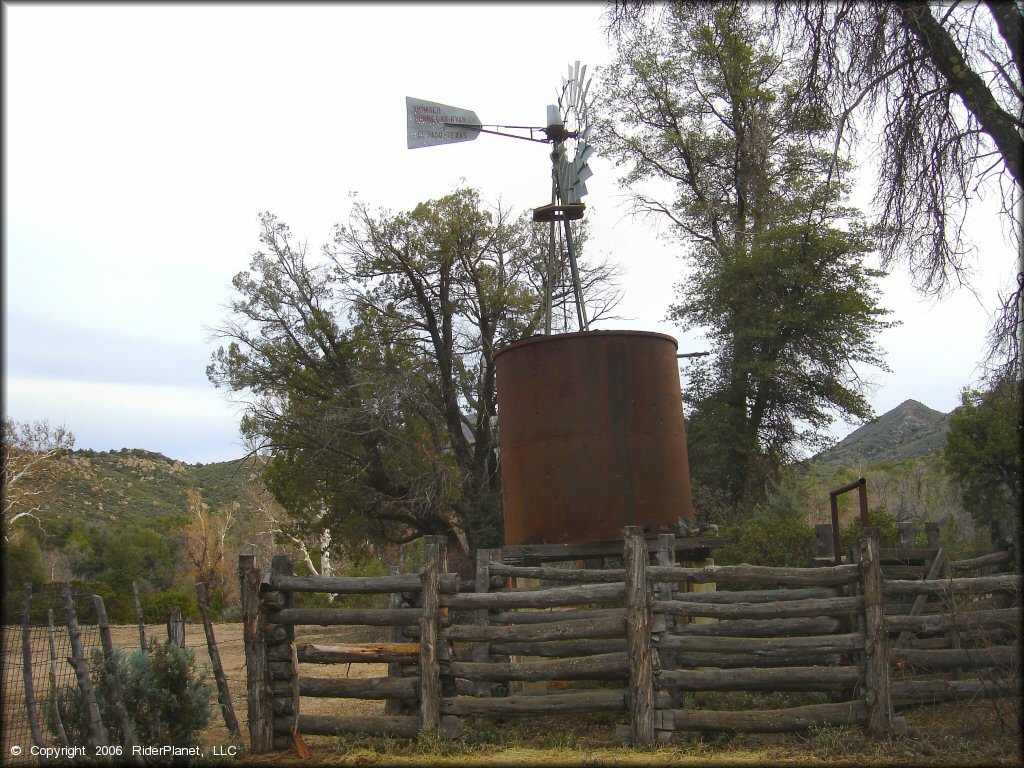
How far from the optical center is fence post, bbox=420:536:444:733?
711cm

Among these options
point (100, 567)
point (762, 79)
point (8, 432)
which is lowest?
point (100, 567)

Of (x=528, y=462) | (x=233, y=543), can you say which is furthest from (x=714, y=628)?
(x=233, y=543)

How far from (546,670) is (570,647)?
0.45 metres

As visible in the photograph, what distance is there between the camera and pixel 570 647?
7.61 meters

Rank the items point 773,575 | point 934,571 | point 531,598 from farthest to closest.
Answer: point 934,571 < point 531,598 < point 773,575

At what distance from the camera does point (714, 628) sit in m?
7.15

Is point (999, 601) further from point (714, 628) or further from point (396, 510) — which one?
point (396, 510)

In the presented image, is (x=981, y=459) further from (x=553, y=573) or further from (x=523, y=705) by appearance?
(x=523, y=705)

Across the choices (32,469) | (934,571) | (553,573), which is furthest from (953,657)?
(32,469)

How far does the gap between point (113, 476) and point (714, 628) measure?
156 feet

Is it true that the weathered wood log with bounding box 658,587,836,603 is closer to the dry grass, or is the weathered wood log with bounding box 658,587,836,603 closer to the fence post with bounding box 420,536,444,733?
the dry grass

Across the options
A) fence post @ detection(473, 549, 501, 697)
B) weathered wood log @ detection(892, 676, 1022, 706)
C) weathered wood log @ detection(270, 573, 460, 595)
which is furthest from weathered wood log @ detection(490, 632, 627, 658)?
weathered wood log @ detection(892, 676, 1022, 706)

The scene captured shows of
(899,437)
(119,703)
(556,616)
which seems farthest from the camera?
(899,437)

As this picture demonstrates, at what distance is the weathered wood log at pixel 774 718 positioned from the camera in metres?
6.77
